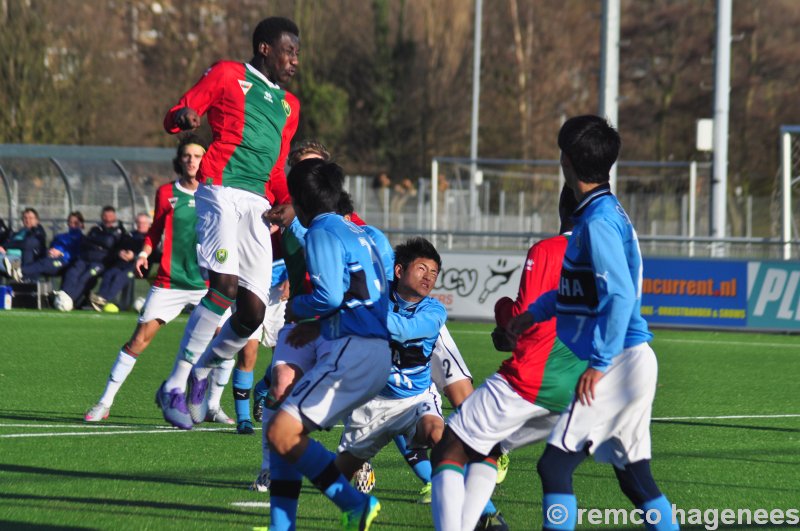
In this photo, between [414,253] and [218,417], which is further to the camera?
[218,417]

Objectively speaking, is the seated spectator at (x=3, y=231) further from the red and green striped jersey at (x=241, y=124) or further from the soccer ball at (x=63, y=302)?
the red and green striped jersey at (x=241, y=124)

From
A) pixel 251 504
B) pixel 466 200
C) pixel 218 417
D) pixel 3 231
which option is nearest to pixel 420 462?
pixel 251 504

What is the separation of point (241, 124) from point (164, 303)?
226 cm

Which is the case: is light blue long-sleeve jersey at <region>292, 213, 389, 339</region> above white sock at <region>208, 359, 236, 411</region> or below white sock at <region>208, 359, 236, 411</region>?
above

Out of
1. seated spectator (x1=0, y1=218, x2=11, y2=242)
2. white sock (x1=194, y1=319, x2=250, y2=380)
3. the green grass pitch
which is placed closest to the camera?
the green grass pitch

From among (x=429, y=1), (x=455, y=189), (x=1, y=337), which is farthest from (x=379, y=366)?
(x=429, y=1)

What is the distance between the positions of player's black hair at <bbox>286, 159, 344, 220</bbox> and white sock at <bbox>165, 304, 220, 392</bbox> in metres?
2.49

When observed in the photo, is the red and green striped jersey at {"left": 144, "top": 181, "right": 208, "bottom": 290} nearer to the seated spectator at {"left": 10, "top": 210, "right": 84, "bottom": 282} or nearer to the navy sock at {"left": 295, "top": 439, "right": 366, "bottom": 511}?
the navy sock at {"left": 295, "top": 439, "right": 366, "bottom": 511}

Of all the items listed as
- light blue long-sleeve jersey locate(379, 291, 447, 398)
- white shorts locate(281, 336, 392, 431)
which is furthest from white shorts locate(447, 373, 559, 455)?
light blue long-sleeve jersey locate(379, 291, 447, 398)

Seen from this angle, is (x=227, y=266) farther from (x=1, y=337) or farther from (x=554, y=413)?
(x=1, y=337)

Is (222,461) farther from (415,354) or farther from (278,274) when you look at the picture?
(415,354)

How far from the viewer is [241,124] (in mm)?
8000

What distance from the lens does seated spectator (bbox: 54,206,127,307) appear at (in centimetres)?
2111

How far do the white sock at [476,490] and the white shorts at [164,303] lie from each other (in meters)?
4.92
